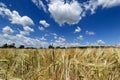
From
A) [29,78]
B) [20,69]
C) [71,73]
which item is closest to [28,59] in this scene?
[20,69]

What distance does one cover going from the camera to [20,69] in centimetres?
593

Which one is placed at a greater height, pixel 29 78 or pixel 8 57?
pixel 8 57

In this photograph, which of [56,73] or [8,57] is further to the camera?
[8,57]

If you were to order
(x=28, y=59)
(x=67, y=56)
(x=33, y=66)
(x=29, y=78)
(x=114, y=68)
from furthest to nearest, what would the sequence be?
(x=28, y=59)
(x=33, y=66)
(x=29, y=78)
(x=67, y=56)
(x=114, y=68)

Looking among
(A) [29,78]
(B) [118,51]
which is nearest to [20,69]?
(A) [29,78]

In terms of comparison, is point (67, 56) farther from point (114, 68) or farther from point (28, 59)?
point (28, 59)

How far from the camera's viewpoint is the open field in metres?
4.30

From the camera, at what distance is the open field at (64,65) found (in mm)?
4298

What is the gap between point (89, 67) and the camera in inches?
178

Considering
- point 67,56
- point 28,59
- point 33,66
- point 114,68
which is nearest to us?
point 114,68

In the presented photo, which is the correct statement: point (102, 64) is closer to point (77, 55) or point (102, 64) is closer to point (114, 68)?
point (114, 68)

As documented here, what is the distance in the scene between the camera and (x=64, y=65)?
15.8 feet

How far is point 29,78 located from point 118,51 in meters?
2.15

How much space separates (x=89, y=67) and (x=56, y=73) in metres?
0.84
